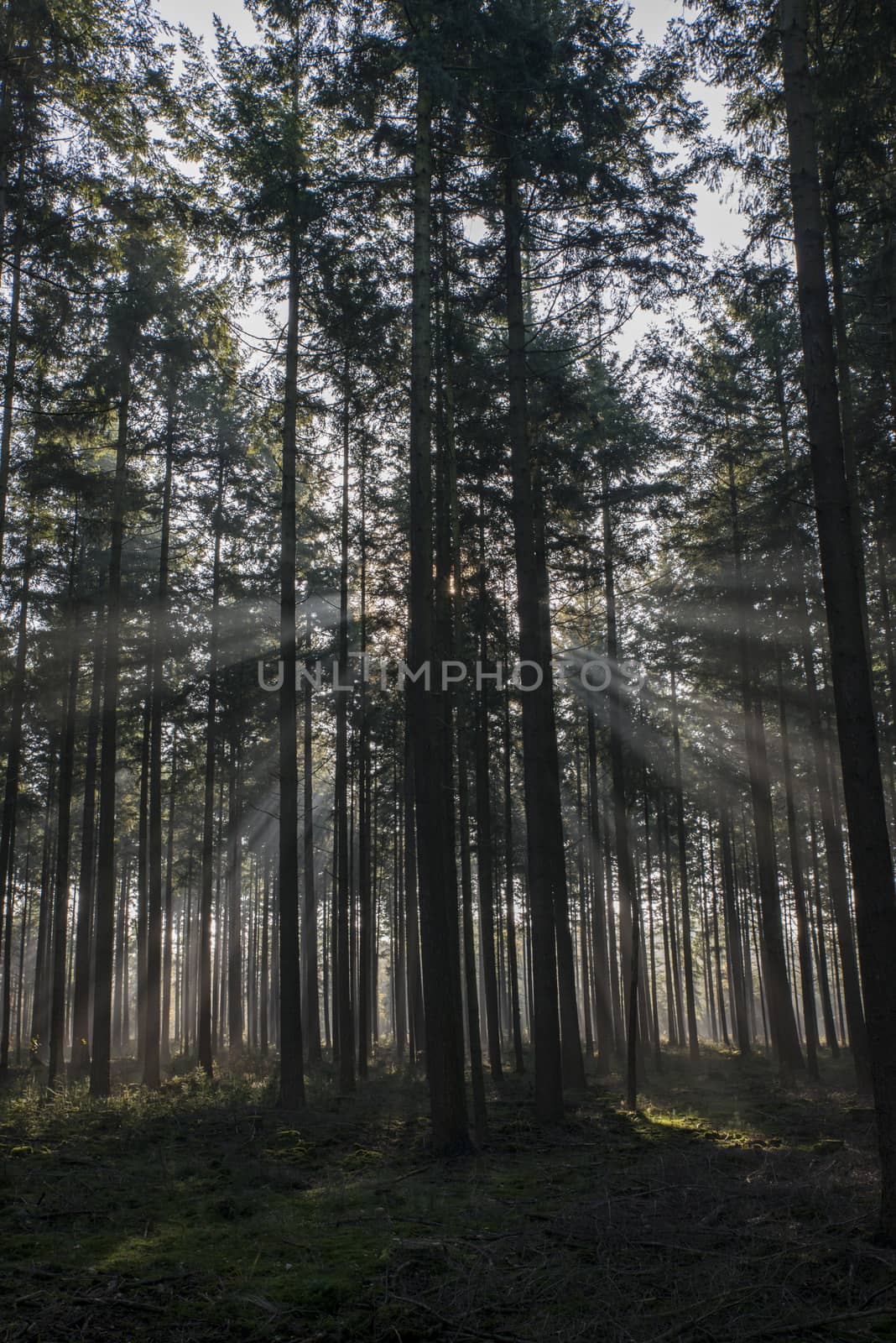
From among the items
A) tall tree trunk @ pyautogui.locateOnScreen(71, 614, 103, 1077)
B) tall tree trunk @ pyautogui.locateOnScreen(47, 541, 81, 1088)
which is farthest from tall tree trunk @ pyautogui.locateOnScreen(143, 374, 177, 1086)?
tall tree trunk @ pyautogui.locateOnScreen(47, 541, 81, 1088)

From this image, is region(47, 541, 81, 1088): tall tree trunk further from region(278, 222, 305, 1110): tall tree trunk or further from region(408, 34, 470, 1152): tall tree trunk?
region(408, 34, 470, 1152): tall tree trunk

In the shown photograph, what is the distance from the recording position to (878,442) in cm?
1423

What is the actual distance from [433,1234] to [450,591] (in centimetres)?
1065

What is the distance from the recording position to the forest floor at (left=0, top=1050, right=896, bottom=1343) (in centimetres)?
500

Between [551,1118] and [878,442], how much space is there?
11.8 m

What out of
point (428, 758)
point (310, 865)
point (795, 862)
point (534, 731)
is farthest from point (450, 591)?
point (310, 865)

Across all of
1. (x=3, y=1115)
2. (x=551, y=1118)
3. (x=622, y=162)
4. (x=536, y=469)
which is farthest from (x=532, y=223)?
(x=3, y=1115)

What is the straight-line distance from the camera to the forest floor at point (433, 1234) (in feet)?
16.4

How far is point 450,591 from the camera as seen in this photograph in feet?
51.6

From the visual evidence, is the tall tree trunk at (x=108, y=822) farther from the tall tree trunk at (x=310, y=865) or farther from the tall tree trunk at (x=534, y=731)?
the tall tree trunk at (x=534, y=731)

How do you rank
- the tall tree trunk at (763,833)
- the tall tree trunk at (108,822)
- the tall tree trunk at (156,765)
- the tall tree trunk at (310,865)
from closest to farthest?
the tall tree trunk at (108,822), the tall tree trunk at (156,765), the tall tree trunk at (763,833), the tall tree trunk at (310,865)

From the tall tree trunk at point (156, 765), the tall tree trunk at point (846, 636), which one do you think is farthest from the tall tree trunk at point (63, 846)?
the tall tree trunk at point (846, 636)

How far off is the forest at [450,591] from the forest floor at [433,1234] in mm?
59

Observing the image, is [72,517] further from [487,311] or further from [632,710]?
[632,710]
